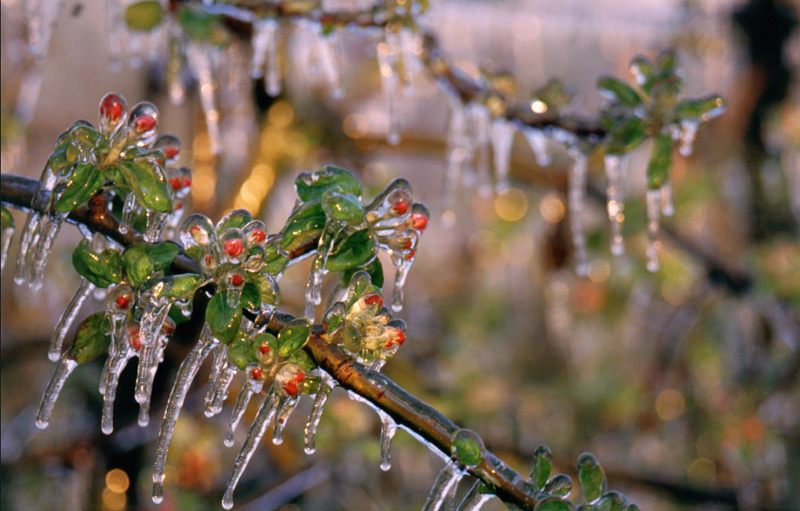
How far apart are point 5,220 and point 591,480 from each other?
1.01 feet

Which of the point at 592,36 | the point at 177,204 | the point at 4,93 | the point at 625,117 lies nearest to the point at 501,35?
the point at 592,36

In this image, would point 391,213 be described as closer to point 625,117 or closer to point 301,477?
point 625,117

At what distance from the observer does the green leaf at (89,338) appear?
0.43m

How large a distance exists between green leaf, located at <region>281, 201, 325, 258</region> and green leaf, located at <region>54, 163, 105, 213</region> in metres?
0.08

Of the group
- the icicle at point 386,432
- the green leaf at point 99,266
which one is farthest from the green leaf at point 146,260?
the icicle at point 386,432

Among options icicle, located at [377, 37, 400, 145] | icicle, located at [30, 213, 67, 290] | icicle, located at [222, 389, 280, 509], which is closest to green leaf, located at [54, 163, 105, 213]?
icicle, located at [30, 213, 67, 290]

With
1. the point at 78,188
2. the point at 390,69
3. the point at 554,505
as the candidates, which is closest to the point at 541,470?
the point at 554,505

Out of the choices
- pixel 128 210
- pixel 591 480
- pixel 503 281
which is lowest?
pixel 503 281

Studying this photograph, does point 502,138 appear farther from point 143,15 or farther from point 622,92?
point 143,15

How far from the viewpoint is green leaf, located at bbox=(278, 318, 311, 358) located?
0.40 metres

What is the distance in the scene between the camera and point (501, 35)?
2420mm

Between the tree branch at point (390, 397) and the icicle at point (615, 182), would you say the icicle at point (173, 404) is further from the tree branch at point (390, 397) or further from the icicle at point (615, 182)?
the icicle at point (615, 182)

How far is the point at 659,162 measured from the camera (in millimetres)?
604

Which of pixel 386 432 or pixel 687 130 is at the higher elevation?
pixel 687 130
